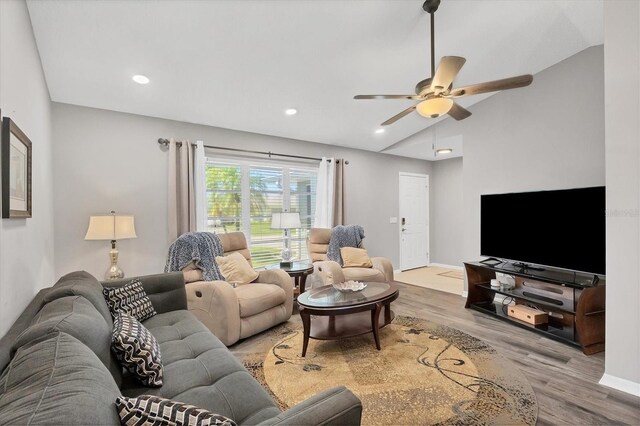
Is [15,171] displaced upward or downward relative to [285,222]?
upward

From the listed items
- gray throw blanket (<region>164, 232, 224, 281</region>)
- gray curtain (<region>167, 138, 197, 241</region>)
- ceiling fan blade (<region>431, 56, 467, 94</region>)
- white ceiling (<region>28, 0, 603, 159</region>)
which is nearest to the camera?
ceiling fan blade (<region>431, 56, 467, 94</region>)

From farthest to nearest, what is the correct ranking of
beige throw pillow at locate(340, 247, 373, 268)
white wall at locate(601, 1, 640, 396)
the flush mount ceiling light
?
beige throw pillow at locate(340, 247, 373, 268) → the flush mount ceiling light → white wall at locate(601, 1, 640, 396)

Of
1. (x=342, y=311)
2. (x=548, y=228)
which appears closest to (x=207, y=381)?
(x=342, y=311)

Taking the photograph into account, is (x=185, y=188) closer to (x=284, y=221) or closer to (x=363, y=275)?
(x=284, y=221)

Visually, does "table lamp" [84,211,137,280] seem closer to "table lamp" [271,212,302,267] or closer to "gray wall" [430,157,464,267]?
"table lamp" [271,212,302,267]

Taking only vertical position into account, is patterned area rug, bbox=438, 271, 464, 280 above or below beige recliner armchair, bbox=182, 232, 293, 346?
below

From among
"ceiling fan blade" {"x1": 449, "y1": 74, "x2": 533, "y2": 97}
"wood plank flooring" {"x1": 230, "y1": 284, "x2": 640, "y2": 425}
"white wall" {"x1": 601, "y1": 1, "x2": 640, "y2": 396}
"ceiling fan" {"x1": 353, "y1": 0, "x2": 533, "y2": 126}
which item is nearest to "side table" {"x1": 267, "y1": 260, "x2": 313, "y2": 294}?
"wood plank flooring" {"x1": 230, "y1": 284, "x2": 640, "y2": 425}

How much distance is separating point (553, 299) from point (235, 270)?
340 centimetres

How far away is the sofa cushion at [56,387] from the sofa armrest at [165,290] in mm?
1486

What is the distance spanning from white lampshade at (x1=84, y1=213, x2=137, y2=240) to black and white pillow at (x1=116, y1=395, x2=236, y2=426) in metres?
2.54

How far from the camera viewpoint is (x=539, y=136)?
354 centimetres

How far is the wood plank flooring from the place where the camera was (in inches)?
72.3

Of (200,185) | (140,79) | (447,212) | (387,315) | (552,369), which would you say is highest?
(140,79)

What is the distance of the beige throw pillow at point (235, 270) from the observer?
3.25m
